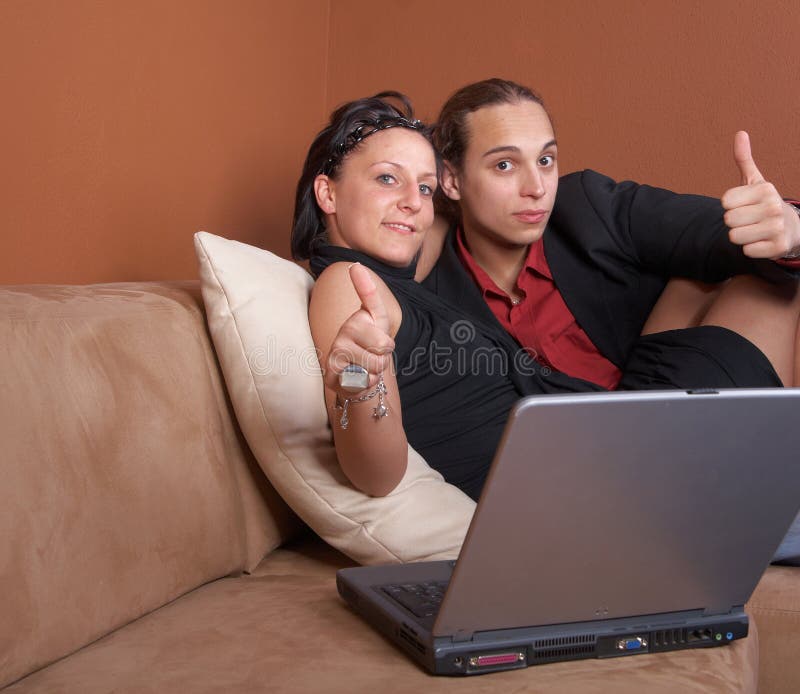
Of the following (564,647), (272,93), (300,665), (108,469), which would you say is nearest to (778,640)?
(564,647)

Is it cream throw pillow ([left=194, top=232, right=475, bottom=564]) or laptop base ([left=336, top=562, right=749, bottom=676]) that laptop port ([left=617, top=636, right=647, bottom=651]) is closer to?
laptop base ([left=336, top=562, right=749, bottom=676])

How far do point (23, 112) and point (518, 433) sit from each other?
1.32m

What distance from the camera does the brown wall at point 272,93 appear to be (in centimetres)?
A: 182

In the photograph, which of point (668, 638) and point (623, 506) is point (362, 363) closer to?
point (623, 506)

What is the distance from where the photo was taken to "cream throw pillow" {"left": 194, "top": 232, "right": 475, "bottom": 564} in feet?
4.47

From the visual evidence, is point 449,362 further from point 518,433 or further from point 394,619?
point 518,433

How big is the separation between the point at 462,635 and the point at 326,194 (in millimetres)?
924

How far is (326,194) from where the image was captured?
1.67 metres

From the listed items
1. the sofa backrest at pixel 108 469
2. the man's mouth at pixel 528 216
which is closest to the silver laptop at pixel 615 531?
the sofa backrest at pixel 108 469

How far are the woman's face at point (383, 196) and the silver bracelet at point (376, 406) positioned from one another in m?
0.43

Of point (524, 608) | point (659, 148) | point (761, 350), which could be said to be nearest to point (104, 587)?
point (524, 608)

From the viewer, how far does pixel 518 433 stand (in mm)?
827

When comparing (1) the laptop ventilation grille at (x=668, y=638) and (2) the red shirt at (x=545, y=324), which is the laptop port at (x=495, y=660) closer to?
(1) the laptop ventilation grille at (x=668, y=638)

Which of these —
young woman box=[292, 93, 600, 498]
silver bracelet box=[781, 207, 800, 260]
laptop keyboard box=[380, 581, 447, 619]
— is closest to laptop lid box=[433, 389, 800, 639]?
laptop keyboard box=[380, 581, 447, 619]
